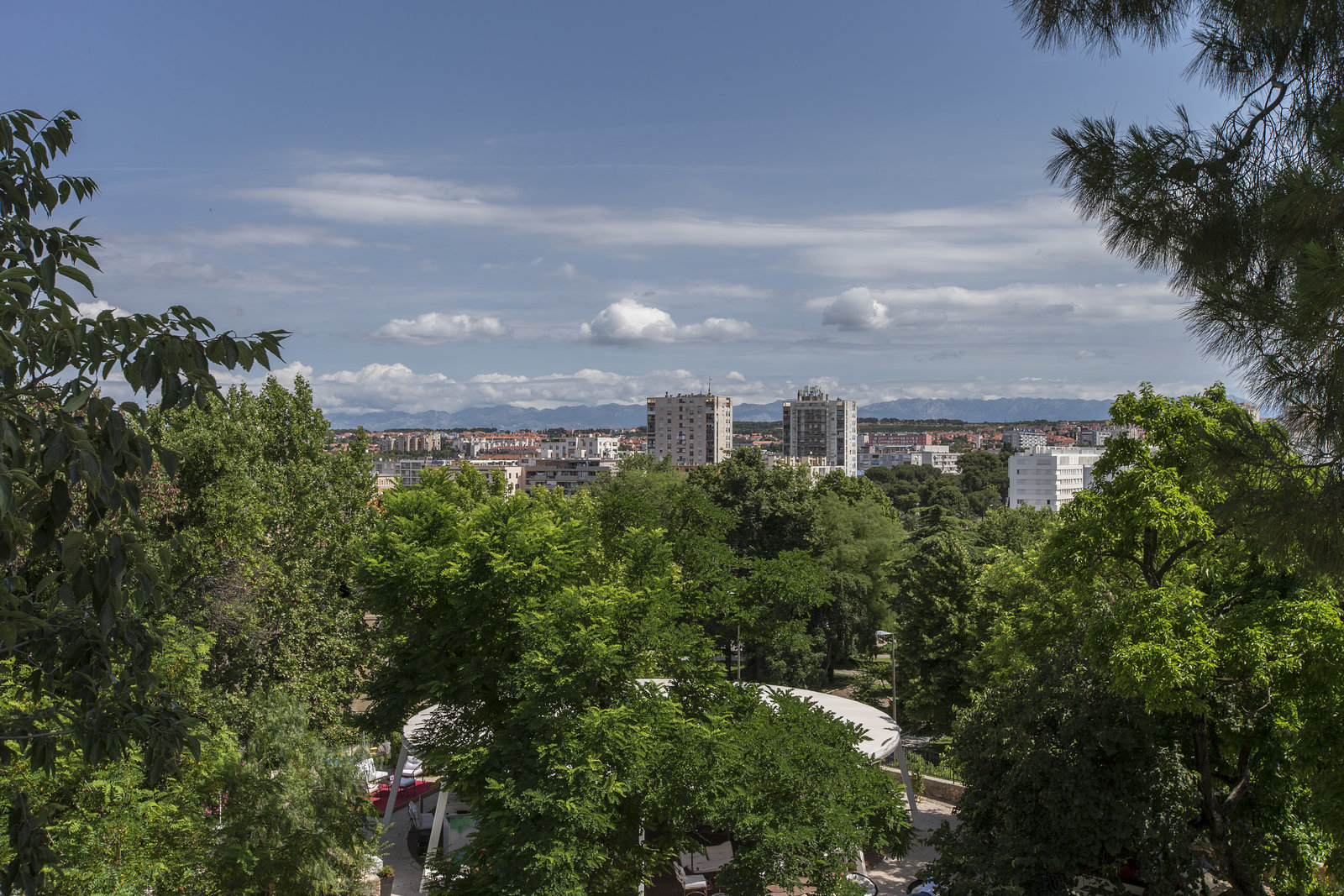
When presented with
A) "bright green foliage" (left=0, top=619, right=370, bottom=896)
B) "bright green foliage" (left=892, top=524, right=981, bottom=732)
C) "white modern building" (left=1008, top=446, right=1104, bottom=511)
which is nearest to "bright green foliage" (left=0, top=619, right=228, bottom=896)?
"bright green foliage" (left=0, top=619, right=370, bottom=896)

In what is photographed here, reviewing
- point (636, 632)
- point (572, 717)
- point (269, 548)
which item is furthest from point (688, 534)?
point (269, 548)

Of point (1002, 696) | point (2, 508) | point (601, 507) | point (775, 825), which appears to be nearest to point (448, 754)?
point (775, 825)

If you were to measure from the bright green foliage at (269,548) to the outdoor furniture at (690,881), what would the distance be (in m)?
6.92

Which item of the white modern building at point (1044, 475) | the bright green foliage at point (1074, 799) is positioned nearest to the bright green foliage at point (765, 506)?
the bright green foliage at point (1074, 799)

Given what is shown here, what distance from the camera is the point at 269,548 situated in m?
16.9

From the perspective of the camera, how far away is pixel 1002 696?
12.4 metres

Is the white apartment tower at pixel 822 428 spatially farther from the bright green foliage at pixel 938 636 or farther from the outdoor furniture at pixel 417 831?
the outdoor furniture at pixel 417 831

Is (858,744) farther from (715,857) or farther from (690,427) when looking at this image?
(690,427)

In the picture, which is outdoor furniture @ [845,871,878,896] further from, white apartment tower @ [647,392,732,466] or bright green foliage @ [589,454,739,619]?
white apartment tower @ [647,392,732,466]

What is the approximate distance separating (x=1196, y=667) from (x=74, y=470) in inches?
382

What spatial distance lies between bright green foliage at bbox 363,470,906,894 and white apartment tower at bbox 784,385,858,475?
524 ft

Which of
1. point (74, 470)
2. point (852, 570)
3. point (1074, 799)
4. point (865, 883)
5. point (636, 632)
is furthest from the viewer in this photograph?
point (852, 570)

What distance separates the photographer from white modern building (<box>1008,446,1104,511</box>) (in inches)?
4537

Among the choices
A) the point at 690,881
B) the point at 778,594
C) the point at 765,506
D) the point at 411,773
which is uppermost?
the point at 765,506
